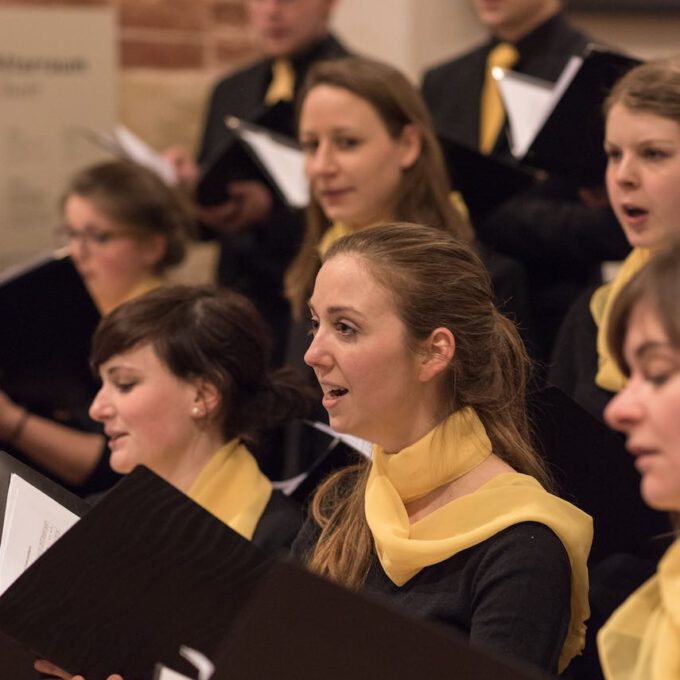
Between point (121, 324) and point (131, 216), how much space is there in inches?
40.4

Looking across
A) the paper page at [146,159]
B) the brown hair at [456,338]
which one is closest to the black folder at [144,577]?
the brown hair at [456,338]

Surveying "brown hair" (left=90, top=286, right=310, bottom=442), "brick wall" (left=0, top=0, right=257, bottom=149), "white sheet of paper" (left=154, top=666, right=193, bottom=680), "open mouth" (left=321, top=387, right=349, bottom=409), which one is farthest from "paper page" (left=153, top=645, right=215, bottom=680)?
"brick wall" (left=0, top=0, right=257, bottom=149)

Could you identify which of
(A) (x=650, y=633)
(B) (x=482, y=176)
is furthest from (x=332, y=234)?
(A) (x=650, y=633)

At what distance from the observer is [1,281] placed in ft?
10.1

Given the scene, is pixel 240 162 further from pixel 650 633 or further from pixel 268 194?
pixel 650 633

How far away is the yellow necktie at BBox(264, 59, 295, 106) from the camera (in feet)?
11.6

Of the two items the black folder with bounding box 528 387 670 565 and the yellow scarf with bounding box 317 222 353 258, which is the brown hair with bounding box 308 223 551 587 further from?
the yellow scarf with bounding box 317 222 353 258

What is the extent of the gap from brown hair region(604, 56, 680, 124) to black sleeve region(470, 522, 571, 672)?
2.61ft

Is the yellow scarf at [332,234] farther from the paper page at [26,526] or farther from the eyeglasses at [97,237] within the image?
the paper page at [26,526]

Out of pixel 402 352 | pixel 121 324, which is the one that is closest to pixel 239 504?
pixel 121 324

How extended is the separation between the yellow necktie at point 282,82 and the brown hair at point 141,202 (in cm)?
35

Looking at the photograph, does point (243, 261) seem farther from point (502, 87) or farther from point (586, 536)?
point (586, 536)

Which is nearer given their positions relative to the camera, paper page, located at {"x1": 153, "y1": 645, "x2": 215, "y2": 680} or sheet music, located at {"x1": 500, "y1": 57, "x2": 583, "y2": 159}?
paper page, located at {"x1": 153, "y1": 645, "x2": 215, "y2": 680}

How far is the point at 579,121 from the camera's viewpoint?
257 centimetres
